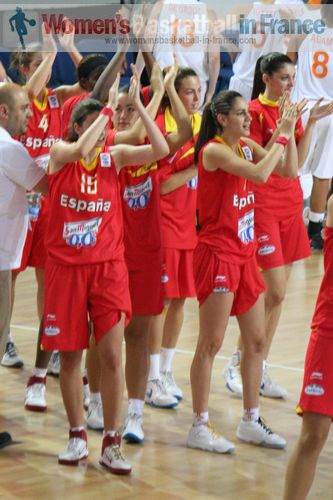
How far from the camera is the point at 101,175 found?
5547mm

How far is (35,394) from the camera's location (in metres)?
6.65

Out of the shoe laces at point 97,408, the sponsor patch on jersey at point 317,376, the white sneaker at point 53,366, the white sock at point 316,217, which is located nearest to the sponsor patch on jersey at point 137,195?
the shoe laces at point 97,408

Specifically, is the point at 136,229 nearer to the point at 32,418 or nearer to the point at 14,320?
the point at 32,418

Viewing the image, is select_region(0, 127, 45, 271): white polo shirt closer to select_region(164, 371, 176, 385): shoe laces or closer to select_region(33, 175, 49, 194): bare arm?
select_region(33, 175, 49, 194): bare arm

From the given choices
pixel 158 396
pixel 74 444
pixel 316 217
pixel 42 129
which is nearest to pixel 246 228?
pixel 158 396

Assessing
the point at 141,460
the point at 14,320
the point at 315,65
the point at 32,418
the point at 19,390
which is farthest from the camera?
the point at 315,65

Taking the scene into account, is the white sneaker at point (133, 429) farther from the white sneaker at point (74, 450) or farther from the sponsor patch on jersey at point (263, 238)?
the sponsor patch on jersey at point (263, 238)

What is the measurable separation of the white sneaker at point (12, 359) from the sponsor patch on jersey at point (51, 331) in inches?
79.5

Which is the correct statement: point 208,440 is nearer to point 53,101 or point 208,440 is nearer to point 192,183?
point 192,183

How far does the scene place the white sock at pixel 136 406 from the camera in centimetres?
604

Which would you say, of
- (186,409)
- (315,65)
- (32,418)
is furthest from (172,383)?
(315,65)

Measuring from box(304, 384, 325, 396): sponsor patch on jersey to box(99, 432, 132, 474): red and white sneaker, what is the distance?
139 cm

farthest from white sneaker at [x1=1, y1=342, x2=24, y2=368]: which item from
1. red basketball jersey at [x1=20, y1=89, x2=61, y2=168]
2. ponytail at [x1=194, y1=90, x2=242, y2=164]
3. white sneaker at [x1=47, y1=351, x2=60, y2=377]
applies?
ponytail at [x1=194, y1=90, x2=242, y2=164]

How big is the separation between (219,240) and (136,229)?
46cm
